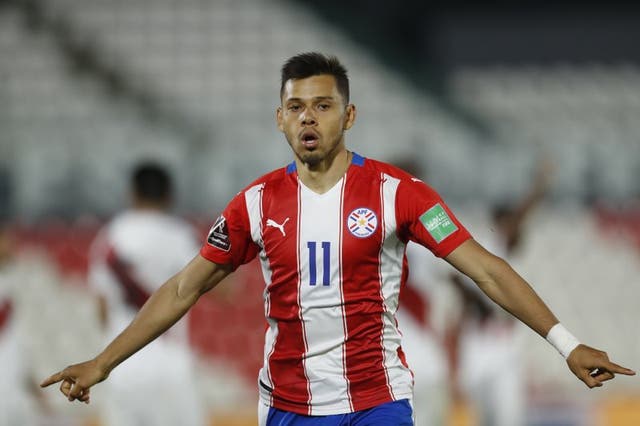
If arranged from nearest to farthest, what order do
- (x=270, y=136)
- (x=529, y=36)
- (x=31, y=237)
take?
(x=31, y=237) → (x=270, y=136) → (x=529, y=36)

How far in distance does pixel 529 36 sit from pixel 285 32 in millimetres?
4190

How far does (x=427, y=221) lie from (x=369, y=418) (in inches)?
27.6

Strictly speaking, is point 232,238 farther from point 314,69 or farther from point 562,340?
point 562,340

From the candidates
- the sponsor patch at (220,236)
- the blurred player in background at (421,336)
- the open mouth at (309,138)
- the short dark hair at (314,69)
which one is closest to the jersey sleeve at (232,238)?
the sponsor patch at (220,236)

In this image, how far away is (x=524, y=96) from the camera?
17234mm

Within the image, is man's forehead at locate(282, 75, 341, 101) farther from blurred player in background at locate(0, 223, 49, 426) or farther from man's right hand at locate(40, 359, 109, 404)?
blurred player in background at locate(0, 223, 49, 426)

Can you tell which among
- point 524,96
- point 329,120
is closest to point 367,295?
point 329,120

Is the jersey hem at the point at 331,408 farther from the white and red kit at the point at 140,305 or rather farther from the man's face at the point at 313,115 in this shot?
the white and red kit at the point at 140,305

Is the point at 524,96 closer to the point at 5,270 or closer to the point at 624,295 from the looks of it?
the point at 624,295

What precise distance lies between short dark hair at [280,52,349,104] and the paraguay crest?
0.38 metres

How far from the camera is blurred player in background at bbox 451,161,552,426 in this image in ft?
25.4

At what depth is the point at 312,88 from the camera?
13.0 ft

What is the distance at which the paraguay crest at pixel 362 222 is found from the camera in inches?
158

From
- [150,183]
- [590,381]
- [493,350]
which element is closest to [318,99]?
[590,381]
